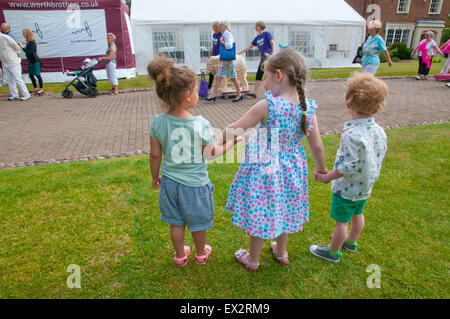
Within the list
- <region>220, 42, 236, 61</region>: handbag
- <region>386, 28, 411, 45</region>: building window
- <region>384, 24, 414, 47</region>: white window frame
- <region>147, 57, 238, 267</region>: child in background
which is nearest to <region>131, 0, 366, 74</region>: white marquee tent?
<region>220, 42, 236, 61</region>: handbag

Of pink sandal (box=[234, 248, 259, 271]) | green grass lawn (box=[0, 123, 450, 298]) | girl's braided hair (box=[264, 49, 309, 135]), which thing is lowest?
green grass lawn (box=[0, 123, 450, 298])

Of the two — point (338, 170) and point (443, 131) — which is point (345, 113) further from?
point (338, 170)

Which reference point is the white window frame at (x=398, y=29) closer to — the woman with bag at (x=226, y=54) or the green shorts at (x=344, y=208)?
the woman with bag at (x=226, y=54)

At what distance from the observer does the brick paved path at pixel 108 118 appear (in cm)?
506

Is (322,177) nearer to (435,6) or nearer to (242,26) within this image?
(242,26)

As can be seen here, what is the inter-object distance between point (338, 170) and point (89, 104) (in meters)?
8.27

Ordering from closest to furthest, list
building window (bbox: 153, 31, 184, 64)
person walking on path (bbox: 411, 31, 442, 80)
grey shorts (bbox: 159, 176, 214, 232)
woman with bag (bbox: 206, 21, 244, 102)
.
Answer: grey shorts (bbox: 159, 176, 214, 232), woman with bag (bbox: 206, 21, 244, 102), person walking on path (bbox: 411, 31, 442, 80), building window (bbox: 153, 31, 184, 64)

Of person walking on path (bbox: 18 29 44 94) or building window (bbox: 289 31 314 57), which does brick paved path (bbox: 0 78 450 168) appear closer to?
person walking on path (bbox: 18 29 44 94)

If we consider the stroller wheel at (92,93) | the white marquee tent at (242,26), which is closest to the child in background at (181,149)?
the stroller wheel at (92,93)

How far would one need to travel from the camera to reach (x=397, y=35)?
29.0m

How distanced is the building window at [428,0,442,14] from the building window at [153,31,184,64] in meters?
29.0

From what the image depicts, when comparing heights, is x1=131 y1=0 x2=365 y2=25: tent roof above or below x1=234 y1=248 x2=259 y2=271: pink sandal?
above

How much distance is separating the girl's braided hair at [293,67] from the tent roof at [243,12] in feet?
42.5

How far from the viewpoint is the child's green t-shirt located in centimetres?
198
